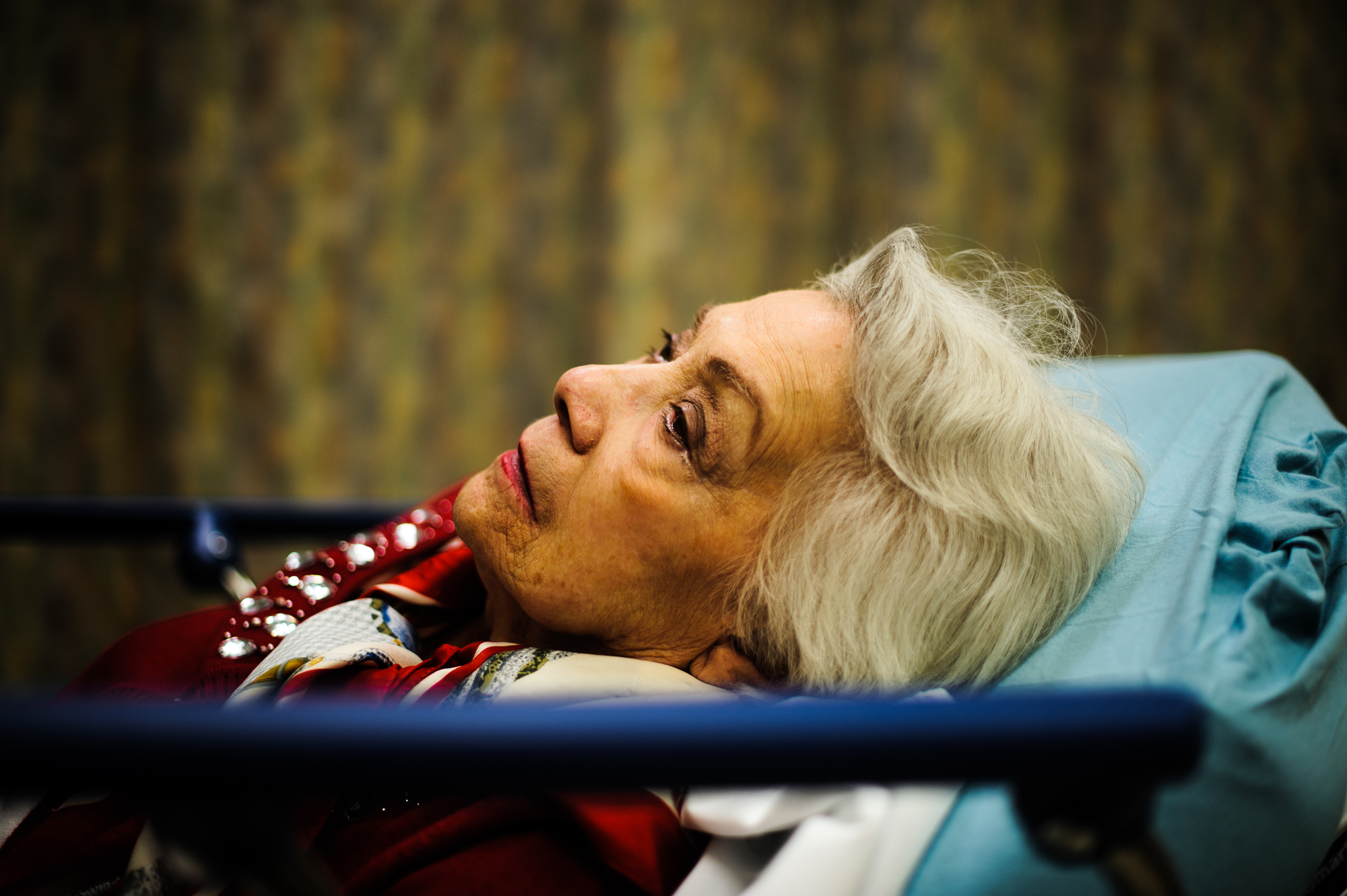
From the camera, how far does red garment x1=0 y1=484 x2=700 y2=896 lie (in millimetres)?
592

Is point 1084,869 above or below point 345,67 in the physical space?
below

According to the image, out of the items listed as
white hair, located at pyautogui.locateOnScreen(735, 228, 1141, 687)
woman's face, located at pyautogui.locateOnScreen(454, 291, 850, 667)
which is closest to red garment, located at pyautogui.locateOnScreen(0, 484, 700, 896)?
woman's face, located at pyautogui.locateOnScreen(454, 291, 850, 667)

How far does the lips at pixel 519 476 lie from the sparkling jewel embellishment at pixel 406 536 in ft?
0.88

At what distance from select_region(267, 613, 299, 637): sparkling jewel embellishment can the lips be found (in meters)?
0.32

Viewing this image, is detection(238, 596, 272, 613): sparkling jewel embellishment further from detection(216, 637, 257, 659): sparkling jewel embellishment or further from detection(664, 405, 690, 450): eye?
detection(664, 405, 690, 450): eye

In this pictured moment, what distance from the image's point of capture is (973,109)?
2133 millimetres

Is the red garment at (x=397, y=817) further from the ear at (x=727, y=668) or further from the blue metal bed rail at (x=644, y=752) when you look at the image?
the ear at (x=727, y=668)

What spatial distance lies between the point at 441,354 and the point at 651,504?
1431 millimetres

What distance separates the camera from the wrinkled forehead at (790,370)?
77 cm

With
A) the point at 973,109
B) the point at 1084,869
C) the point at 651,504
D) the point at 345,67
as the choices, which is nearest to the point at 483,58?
the point at 345,67

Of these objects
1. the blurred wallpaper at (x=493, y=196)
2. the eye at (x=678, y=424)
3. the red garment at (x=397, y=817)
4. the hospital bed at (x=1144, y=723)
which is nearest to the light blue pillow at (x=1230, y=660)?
the hospital bed at (x=1144, y=723)

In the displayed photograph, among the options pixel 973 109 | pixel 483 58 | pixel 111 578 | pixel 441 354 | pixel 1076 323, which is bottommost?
pixel 111 578

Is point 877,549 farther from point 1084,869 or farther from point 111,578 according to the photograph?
point 111,578

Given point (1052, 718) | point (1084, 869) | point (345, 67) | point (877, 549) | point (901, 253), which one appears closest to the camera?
point (1052, 718)
